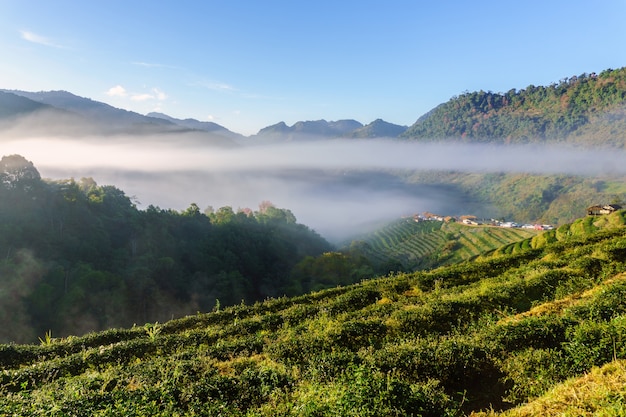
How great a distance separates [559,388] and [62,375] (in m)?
14.2

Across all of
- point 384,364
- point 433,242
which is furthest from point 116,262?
point 433,242

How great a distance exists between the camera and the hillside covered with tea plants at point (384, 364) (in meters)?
7.01

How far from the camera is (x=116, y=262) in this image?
54375 mm

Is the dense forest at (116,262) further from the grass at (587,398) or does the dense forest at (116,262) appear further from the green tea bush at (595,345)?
the grass at (587,398)

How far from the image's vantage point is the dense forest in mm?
41219

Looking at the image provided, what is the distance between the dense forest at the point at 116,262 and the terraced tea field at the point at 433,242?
22875 mm

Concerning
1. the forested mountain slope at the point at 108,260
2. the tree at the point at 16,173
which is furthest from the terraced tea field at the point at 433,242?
the tree at the point at 16,173

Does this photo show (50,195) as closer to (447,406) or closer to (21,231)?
(21,231)

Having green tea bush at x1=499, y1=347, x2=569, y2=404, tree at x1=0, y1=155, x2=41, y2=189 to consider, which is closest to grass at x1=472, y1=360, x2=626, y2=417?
green tea bush at x1=499, y1=347, x2=569, y2=404

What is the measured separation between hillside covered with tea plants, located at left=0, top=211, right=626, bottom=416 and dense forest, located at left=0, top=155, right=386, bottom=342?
64.0 feet

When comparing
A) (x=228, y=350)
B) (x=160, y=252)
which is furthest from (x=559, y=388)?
(x=160, y=252)

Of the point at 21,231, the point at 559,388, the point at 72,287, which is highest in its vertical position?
the point at 559,388

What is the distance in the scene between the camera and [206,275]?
202ft

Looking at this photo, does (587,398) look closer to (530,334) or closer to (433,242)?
(530,334)
